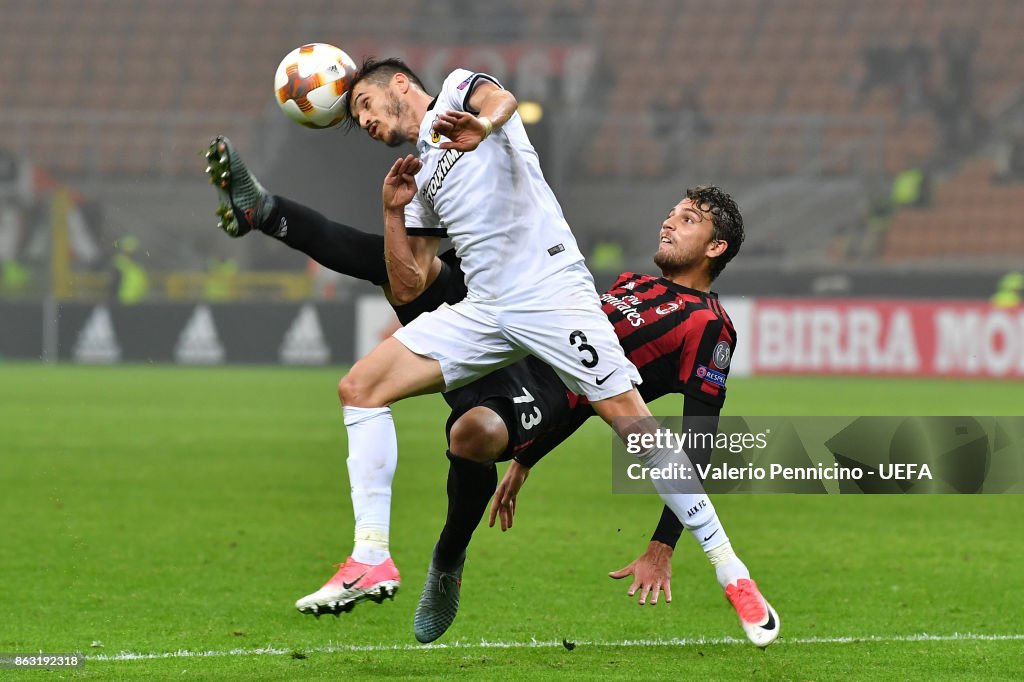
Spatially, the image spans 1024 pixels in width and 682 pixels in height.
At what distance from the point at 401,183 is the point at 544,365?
924 mm

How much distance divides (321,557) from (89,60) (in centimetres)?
2197

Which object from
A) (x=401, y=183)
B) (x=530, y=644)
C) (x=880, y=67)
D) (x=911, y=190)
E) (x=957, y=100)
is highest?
(x=401, y=183)

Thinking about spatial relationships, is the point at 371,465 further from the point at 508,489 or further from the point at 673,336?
the point at 673,336

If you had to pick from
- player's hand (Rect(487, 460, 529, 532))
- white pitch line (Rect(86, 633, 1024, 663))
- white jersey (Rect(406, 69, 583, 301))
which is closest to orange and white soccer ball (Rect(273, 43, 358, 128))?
white jersey (Rect(406, 69, 583, 301))

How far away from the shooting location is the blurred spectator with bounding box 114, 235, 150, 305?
21.4 meters

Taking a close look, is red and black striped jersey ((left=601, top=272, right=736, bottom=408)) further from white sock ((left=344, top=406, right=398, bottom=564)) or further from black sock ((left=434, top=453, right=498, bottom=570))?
white sock ((left=344, top=406, right=398, bottom=564))

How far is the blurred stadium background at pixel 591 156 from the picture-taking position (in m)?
19.7

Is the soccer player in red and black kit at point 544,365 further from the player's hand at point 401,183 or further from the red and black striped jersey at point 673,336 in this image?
the player's hand at point 401,183

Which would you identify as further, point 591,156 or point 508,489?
point 591,156

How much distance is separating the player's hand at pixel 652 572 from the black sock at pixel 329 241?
56.3 inches

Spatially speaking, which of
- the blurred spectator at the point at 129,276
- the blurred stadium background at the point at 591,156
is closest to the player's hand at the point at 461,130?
the blurred stadium background at the point at 591,156

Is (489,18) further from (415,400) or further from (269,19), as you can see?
(415,400)

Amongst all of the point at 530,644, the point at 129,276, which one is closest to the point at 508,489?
the point at 530,644

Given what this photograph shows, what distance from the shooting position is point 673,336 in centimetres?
504
